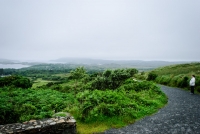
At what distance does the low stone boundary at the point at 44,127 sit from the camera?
909 cm

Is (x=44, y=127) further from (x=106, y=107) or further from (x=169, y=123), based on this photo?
(x=169, y=123)

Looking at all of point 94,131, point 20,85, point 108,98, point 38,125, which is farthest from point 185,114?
point 20,85

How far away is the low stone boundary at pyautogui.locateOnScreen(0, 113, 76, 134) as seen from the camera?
909 cm

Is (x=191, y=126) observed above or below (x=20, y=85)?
above

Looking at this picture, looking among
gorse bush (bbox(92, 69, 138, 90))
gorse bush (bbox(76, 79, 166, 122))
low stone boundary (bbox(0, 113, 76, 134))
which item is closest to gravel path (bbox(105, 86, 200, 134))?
gorse bush (bbox(76, 79, 166, 122))

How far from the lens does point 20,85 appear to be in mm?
43969

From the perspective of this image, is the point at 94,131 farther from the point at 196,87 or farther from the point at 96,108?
the point at 196,87

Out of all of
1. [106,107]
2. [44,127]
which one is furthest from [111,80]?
[44,127]

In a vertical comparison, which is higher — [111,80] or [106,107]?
[106,107]

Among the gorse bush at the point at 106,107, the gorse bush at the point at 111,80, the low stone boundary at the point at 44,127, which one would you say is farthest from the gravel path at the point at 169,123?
the gorse bush at the point at 111,80

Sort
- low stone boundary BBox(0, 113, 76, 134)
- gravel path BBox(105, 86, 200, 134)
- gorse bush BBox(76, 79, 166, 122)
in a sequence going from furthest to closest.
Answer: gorse bush BBox(76, 79, 166, 122) → gravel path BBox(105, 86, 200, 134) → low stone boundary BBox(0, 113, 76, 134)

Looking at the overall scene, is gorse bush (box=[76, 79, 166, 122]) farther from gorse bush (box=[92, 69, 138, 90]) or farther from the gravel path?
gorse bush (box=[92, 69, 138, 90])

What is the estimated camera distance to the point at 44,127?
9.55 metres

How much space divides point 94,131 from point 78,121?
2.26 metres
